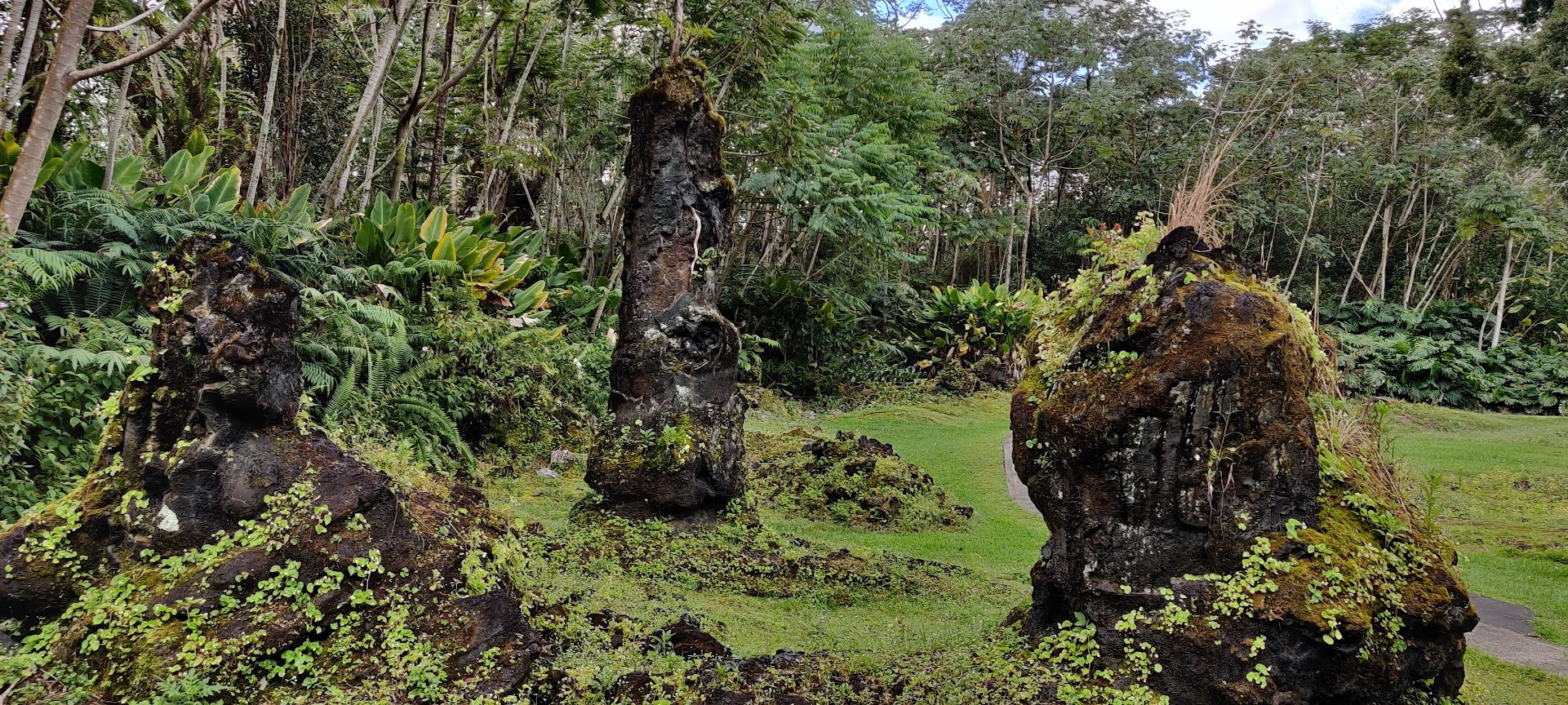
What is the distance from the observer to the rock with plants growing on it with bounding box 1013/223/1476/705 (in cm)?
328

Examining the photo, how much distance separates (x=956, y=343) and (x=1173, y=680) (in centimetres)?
1549

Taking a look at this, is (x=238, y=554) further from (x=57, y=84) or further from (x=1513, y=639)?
(x=1513, y=639)

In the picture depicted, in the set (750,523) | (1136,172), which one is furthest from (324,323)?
(1136,172)

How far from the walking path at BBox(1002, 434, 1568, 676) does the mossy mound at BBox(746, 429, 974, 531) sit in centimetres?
261

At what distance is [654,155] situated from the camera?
682 cm

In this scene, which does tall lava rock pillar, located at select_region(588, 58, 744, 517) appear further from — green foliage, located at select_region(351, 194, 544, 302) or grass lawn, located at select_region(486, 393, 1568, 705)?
green foliage, located at select_region(351, 194, 544, 302)

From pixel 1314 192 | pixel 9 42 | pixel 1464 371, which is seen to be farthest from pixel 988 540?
pixel 1314 192

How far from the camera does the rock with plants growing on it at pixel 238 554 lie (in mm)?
2979

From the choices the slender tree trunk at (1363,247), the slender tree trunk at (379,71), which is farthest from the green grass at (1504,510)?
the slender tree trunk at (1363,247)

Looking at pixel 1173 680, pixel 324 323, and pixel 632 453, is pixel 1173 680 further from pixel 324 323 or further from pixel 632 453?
pixel 324 323

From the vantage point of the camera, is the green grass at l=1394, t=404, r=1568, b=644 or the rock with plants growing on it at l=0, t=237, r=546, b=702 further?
the green grass at l=1394, t=404, r=1568, b=644

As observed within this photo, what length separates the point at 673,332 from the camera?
645 centimetres

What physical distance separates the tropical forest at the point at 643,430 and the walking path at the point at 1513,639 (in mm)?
43

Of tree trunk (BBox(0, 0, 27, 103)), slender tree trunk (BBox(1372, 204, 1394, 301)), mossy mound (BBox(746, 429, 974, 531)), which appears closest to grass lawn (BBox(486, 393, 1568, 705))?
mossy mound (BBox(746, 429, 974, 531))
